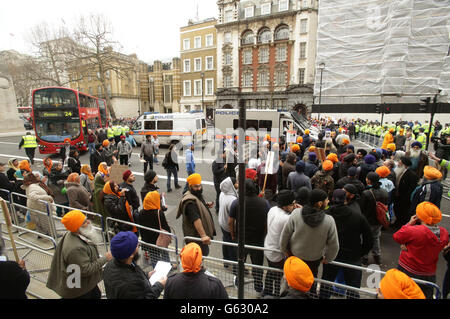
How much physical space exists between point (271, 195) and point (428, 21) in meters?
26.5

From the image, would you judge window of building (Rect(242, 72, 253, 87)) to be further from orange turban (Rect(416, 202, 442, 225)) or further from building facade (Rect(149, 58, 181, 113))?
orange turban (Rect(416, 202, 442, 225))

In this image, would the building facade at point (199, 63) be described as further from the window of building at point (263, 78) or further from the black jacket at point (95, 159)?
the black jacket at point (95, 159)

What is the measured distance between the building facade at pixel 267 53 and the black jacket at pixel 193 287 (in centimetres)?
3385

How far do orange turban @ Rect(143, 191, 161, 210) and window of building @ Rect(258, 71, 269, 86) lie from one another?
35304mm

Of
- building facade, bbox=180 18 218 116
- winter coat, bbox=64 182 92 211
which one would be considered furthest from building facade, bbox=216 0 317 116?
winter coat, bbox=64 182 92 211

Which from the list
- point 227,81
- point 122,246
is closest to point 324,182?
point 122,246

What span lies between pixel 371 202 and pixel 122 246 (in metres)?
3.69

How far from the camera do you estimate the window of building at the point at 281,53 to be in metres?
34.5

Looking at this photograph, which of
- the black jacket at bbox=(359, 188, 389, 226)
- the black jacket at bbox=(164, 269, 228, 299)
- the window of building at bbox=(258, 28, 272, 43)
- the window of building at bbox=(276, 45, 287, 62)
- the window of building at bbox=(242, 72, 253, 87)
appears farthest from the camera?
the window of building at bbox=(242, 72, 253, 87)

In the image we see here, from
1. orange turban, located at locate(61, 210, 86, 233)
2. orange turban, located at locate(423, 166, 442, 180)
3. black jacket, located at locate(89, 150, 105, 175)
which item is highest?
orange turban, located at locate(423, 166, 442, 180)

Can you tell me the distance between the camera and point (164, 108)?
52000 mm

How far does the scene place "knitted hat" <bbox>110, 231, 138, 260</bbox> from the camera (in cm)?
205

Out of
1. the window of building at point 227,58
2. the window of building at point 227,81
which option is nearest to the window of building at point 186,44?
the window of building at point 227,58
